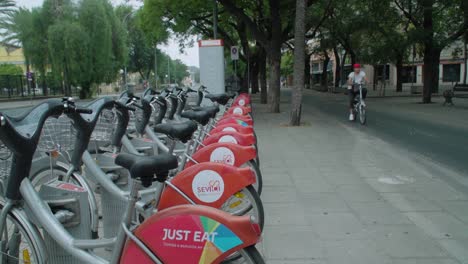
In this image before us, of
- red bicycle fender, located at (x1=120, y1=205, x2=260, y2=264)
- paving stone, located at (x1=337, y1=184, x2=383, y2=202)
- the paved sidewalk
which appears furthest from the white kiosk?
red bicycle fender, located at (x1=120, y1=205, x2=260, y2=264)

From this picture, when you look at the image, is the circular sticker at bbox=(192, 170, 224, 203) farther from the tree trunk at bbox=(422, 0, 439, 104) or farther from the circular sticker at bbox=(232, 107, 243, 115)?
the tree trunk at bbox=(422, 0, 439, 104)

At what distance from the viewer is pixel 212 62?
14023 mm

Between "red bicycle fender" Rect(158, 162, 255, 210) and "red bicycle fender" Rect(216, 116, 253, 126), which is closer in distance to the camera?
"red bicycle fender" Rect(158, 162, 255, 210)

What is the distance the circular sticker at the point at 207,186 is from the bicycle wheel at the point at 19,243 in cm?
Answer: 107

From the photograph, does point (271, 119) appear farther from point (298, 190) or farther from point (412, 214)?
point (412, 214)

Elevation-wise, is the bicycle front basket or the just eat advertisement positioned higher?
the bicycle front basket

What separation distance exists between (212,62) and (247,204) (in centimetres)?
1109

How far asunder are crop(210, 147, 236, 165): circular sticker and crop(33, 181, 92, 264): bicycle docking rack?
1.32 m

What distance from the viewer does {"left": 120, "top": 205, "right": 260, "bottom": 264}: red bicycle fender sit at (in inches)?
76.2

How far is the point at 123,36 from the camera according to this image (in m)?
43.8

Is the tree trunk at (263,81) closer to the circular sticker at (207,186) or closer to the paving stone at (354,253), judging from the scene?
the paving stone at (354,253)

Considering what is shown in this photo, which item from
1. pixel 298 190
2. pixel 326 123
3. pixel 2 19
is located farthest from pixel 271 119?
pixel 2 19

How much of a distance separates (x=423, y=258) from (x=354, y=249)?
0.53m

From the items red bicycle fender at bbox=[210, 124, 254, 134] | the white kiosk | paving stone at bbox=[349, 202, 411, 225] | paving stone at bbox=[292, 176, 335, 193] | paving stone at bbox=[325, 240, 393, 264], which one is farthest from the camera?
the white kiosk
